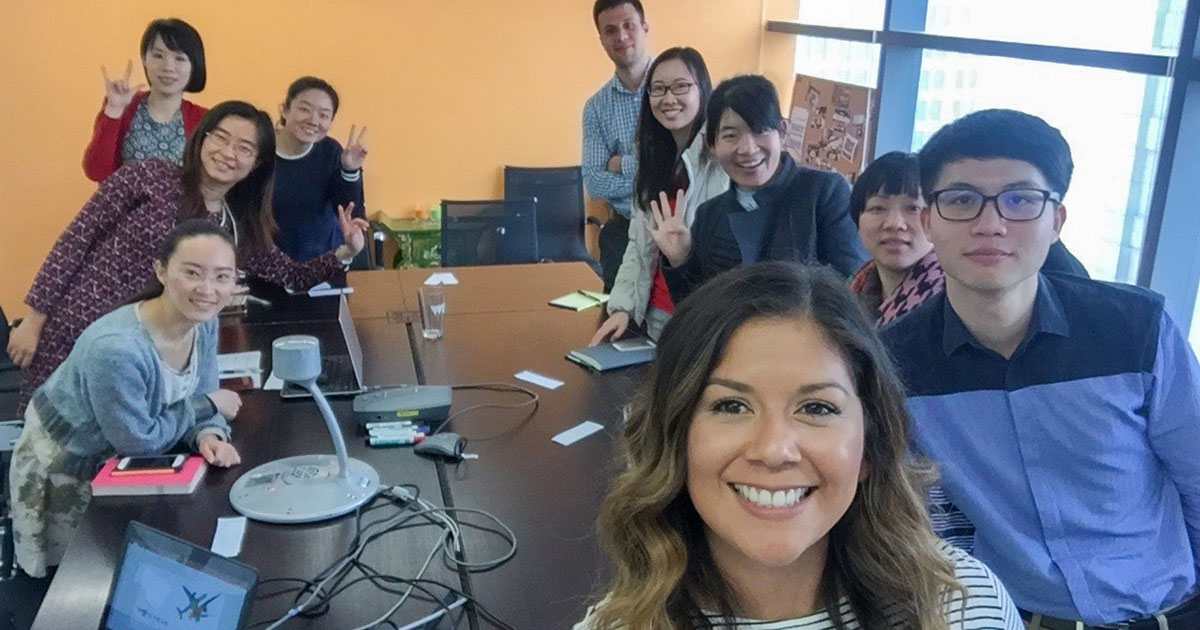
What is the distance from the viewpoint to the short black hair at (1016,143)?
1502 millimetres

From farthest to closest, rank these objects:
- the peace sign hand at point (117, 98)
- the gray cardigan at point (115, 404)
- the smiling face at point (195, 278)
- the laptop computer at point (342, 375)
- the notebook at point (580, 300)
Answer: the peace sign hand at point (117, 98) < the notebook at point (580, 300) < the laptop computer at point (342, 375) < the smiling face at point (195, 278) < the gray cardigan at point (115, 404)

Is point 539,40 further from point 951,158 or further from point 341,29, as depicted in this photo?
point 951,158

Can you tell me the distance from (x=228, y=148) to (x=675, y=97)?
1355mm

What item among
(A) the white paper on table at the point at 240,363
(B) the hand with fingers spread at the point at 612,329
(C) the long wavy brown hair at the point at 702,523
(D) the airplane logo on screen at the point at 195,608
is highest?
(C) the long wavy brown hair at the point at 702,523

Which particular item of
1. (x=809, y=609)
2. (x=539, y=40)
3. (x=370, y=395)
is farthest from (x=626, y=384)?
(x=539, y=40)

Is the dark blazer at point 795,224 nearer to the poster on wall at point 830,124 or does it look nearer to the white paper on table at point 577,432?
the white paper on table at point 577,432

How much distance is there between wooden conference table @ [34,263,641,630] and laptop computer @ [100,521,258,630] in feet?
0.29

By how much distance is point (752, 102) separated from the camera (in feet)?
8.15

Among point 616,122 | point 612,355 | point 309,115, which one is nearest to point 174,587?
point 612,355

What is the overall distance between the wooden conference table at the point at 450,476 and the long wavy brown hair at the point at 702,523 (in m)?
0.41

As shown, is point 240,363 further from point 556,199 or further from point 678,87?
point 556,199

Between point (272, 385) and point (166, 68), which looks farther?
point (166, 68)

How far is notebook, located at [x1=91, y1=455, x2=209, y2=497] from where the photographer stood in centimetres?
185

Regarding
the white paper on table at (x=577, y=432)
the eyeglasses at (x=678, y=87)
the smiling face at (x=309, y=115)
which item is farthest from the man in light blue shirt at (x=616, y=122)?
the white paper on table at (x=577, y=432)
